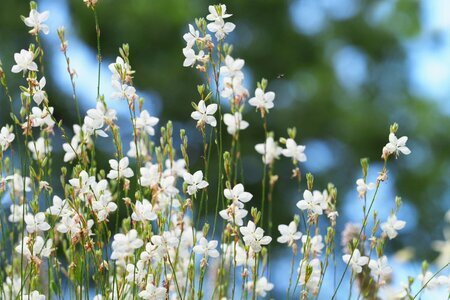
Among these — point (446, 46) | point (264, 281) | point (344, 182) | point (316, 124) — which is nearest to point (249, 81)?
point (316, 124)

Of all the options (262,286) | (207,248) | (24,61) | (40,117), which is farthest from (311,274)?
(24,61)

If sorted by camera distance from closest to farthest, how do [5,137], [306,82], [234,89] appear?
[5,137] → [234,89] → [306,82]

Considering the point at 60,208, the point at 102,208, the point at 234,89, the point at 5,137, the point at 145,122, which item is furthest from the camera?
the point at 145,122

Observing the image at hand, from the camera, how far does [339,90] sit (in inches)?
456

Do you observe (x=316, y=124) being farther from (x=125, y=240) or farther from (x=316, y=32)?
(x=125, y=240)

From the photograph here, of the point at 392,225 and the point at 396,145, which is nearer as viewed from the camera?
the point at 396,145

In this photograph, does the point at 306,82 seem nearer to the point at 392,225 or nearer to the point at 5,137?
the point at 392,225

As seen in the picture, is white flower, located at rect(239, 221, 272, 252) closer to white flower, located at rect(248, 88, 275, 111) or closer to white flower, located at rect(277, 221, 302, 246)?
white flower, located at rect(277, 221, 302, 246)

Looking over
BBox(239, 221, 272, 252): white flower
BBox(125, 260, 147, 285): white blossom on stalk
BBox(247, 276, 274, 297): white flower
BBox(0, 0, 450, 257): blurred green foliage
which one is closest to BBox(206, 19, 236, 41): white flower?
BBox(239, 221, 272, 252): white flower

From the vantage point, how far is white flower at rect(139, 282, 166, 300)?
2.05 m

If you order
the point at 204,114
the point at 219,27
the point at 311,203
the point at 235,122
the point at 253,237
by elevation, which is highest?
the point at 219,27

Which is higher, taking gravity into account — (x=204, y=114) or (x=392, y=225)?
(x=204, y=114)

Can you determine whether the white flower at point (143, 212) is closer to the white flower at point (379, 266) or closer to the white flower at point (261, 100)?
the white flower at point (261, 100)

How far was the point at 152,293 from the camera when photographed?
206 cm
